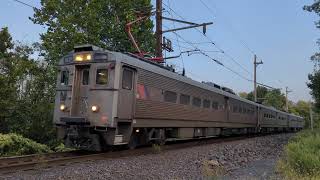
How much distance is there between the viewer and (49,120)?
23.8 m

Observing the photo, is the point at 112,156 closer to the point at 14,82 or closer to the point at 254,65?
the point at 14,82

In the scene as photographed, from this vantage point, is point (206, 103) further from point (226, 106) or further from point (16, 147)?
point (16, 147)

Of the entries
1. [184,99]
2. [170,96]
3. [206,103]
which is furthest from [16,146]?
[206,103]

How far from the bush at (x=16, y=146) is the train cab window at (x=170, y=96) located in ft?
16.9

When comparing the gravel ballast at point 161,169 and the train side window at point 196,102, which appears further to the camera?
the train side window at point 196,102

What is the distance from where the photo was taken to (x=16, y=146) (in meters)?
17.3

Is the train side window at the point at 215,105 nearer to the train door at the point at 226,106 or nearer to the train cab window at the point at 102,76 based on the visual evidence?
the train door at the point at 226,106

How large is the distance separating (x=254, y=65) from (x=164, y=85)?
4288 cm

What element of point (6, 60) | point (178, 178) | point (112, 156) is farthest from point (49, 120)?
point (178, 178)

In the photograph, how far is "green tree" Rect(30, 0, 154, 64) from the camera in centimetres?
2928

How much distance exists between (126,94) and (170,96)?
12.3 feet

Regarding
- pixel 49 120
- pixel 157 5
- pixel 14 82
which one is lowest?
pixel 49 120

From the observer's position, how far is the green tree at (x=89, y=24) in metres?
29.3

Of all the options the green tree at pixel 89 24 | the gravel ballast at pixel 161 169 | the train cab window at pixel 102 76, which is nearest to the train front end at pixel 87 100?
the train cab window at pixel 102 76
